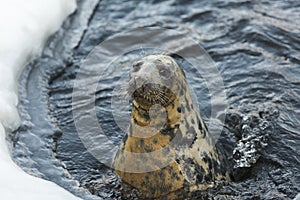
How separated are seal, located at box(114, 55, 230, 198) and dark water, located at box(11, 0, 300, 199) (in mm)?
150

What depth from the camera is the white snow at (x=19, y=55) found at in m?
4.25

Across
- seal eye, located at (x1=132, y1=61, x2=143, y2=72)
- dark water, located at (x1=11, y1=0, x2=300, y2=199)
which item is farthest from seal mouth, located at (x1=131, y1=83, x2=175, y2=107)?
dark water, located at (x1=11, y1=0, x2=300, y2=199)

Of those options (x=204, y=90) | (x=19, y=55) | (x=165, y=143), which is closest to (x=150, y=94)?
(x=165, y=143)

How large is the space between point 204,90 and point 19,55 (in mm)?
1624

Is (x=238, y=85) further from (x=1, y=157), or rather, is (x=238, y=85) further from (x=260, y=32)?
(x=1, y=157)

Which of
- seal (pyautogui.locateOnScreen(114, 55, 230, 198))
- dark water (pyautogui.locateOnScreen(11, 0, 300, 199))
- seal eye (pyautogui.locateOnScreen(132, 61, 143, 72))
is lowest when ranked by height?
dark water (pyautogui.locateOnScreen(11, 0, 300, 199))

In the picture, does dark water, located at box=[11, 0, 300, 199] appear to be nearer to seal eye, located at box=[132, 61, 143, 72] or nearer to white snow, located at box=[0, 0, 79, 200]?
white snow, located at box=[0, 0, 79, 200]

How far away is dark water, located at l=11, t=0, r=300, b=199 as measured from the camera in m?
4.88

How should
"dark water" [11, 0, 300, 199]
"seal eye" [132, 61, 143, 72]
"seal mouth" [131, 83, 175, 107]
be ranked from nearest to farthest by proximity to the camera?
"seal mouth" [131, 83, 175, 107] → "seal eye" [132, 61, 143, 72] → "dark water" [11, 0, 300, 199]

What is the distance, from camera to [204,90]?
5.95m

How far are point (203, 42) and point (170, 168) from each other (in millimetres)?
2233

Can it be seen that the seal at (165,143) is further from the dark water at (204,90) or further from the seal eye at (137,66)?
the dark water at (204,90)

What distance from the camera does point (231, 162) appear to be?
198 inches

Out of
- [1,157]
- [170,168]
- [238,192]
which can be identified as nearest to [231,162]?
[238,192]
